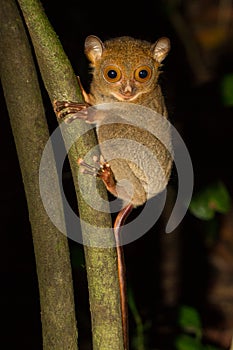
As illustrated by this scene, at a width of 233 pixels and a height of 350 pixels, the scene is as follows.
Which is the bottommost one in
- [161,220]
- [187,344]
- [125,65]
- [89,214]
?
[187,344]

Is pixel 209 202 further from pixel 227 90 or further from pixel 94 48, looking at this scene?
pixel 94 48

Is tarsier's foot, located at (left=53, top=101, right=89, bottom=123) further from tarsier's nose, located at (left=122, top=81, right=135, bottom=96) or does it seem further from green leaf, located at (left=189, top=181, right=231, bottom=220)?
green leaf, located at (left=189, top=181, right=231, bottom=220)

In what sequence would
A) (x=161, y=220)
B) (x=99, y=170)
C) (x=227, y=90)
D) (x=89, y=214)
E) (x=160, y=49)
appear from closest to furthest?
(x=89, y=214), (x=99, y=170), (x=160, y=49), (x=227, y=90), (x=161, y=220)

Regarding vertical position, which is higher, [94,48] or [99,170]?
[94,48]

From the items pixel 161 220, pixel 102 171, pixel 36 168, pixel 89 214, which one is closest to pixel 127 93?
pixel 102 171

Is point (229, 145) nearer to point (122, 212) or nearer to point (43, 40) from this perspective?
point (122, 212)

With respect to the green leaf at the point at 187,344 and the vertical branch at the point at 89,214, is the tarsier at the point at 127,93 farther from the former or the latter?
the green leaf at the point at 187,344
